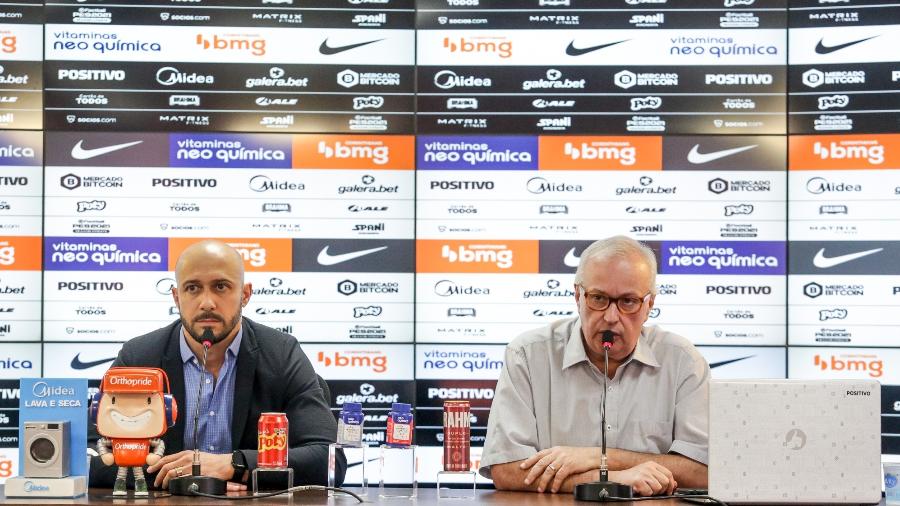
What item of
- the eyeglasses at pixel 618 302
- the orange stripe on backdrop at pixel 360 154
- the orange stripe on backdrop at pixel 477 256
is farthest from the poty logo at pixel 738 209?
the eyeglasses at pixel 618 302

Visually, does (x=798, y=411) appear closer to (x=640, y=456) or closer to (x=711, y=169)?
(x=640, y=456)

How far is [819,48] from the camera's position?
4.93 m

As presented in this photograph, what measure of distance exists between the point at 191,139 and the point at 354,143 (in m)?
0.76

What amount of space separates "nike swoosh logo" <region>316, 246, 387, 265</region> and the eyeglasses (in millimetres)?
2042

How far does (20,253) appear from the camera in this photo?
4.90m

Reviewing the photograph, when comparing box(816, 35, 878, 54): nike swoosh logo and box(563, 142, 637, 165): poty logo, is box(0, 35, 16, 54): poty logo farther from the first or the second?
box(816, 35, 878, 54): nike swoosh logo

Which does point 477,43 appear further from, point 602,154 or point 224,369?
point 224,369

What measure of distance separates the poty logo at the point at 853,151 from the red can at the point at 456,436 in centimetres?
275

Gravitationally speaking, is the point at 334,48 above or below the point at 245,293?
above

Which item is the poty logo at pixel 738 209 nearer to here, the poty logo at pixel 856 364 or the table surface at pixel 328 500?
the poty logo at pixel 856 364

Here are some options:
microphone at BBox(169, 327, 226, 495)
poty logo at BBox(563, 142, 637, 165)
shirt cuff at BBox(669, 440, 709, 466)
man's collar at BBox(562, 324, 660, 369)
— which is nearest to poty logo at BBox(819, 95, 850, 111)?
poty logo at BBox(563, 142, 637, 165)

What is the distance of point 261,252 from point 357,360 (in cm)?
67

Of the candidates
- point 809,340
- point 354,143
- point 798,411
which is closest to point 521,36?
point 354,143

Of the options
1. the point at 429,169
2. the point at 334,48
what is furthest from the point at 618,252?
the point at 334,48
